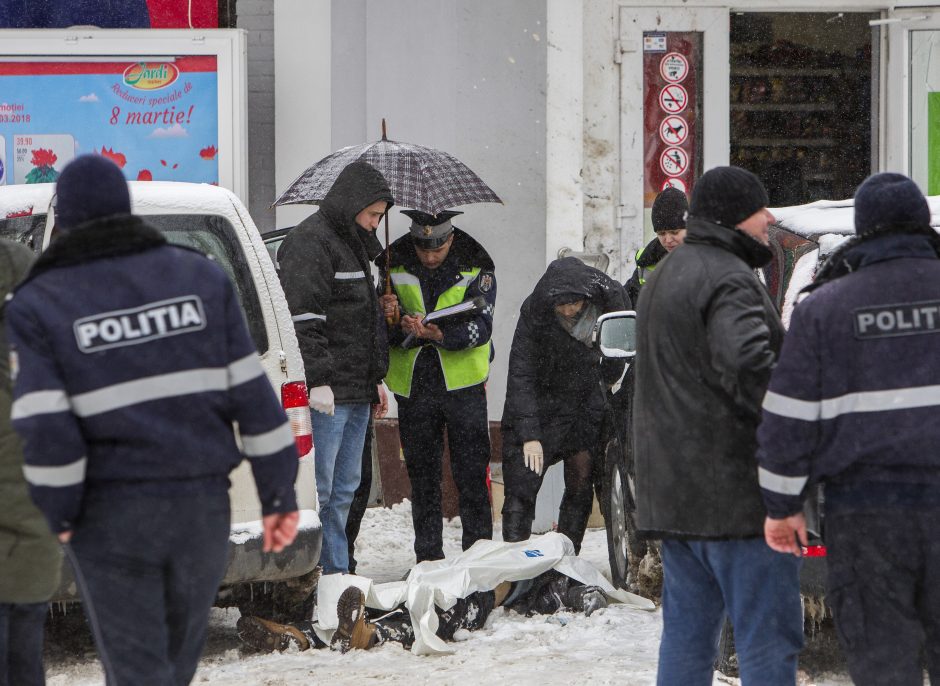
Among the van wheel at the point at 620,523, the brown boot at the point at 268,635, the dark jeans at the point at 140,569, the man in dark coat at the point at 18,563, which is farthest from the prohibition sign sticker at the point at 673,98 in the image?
the dark jeans at the point at 140,569

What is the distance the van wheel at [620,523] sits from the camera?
6.68m

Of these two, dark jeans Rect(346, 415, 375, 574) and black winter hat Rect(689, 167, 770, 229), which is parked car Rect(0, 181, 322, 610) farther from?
black winter hat Rect(689, 167, 770, 229)

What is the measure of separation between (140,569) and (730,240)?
181cm

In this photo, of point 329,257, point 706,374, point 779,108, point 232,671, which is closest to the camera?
point 706,374

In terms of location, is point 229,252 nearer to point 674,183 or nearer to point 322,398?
point 322,398

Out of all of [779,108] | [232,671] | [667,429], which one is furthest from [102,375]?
[779,108]

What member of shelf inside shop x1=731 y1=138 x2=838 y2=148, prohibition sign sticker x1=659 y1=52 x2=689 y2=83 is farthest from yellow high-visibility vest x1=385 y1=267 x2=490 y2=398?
shelf inside shop x1=731 y1=138 x2=838 y2=148

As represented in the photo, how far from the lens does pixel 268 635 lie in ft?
18.7

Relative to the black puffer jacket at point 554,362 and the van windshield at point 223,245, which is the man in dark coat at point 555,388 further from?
the van windshield at point 223,245

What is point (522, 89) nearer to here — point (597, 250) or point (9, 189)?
point (597, 250)

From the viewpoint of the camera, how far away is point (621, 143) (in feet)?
32.2

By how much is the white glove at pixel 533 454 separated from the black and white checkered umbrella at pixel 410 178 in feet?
4.09

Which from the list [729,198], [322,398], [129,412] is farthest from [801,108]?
[129,412]

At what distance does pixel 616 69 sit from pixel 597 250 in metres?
1.28
